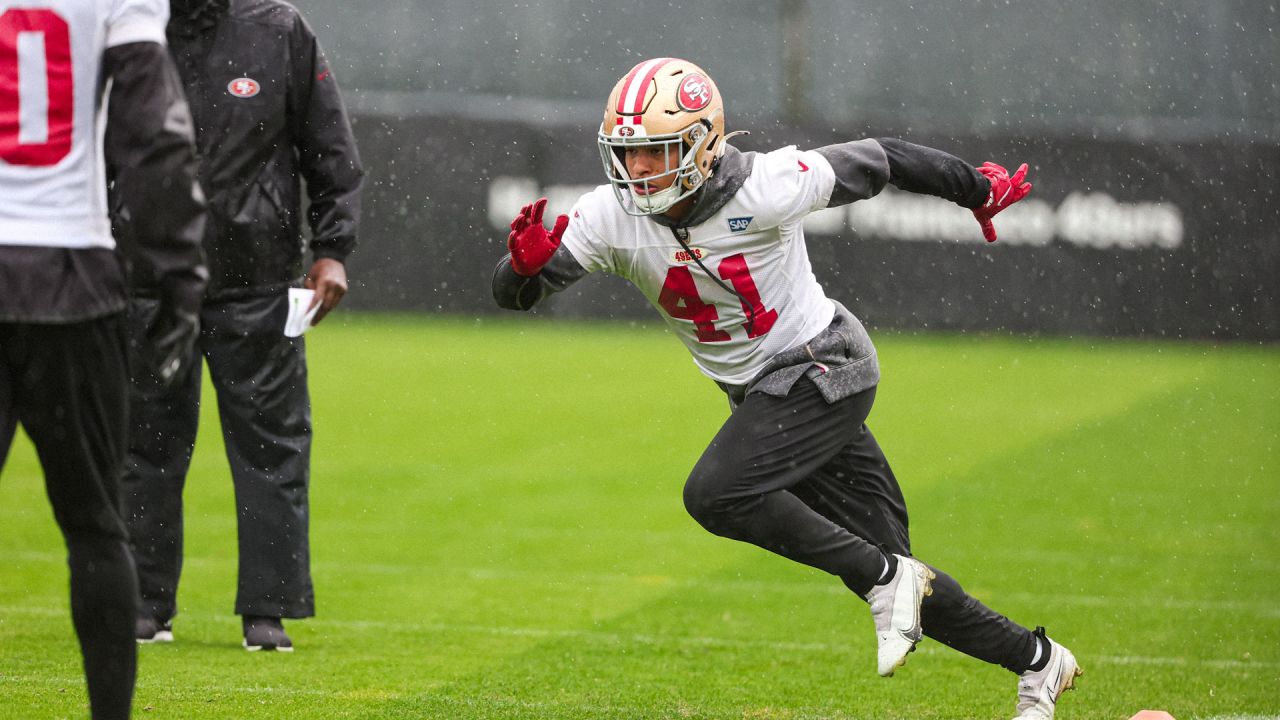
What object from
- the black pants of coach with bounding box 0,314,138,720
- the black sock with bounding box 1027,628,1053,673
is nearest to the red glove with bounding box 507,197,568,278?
the black pants of coach with bounding box 0,314,138,720

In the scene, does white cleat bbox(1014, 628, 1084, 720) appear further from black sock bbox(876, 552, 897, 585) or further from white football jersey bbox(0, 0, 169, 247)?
white football jersey bbox(0, 0, 169, 247)

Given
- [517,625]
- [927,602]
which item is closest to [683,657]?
[517,625]

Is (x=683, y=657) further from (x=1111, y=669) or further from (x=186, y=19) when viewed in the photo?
(x=186, y=19)

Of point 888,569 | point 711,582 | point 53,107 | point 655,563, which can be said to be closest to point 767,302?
point 888,569

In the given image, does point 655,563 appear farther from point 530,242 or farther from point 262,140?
point 530,242

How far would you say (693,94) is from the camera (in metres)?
4.32

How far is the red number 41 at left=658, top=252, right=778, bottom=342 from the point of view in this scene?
14.3 ft

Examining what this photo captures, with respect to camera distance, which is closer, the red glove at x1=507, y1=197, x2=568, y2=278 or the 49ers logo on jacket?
the red glove at x1=507, y1=197, x2=568, y2=278

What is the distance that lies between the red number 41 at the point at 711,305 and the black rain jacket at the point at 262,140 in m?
1.32

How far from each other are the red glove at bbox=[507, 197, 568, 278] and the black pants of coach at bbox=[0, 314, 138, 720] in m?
1.34

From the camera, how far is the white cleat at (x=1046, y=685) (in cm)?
442

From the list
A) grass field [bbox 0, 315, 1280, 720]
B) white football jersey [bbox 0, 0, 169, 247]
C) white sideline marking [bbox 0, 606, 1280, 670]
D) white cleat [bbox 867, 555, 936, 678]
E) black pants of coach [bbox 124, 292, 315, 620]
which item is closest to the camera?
A: white football jersey [bbox 0, 0, 169, 247]

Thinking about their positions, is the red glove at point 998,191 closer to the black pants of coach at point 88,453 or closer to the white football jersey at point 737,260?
the white football jersey at point 737,260

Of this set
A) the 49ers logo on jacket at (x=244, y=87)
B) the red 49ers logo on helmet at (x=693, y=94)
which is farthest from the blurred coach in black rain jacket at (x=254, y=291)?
the red 49ers logo on helmet at (x=693, y=94)
